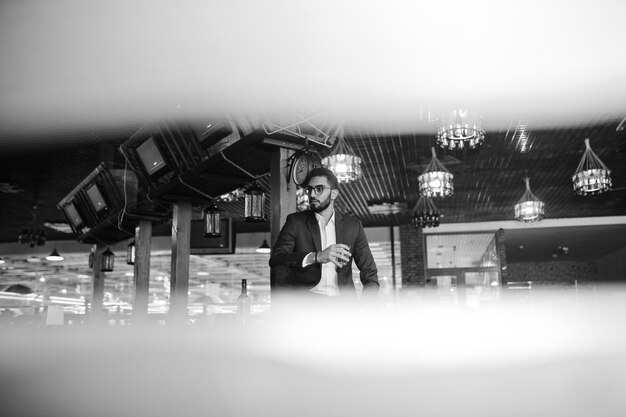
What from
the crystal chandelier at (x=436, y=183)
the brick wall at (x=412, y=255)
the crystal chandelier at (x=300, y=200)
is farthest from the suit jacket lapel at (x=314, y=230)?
the brick wall at (x=412, y=255)

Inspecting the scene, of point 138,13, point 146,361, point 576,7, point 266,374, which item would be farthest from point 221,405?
point 576,7

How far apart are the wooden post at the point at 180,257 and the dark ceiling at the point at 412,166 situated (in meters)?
2.13

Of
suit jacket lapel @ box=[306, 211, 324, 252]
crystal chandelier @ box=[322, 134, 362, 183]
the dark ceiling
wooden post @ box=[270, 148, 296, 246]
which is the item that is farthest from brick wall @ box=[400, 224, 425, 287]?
suit jacket lapel @ box=[306, 211, 324, 252]

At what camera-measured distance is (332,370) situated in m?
1.38

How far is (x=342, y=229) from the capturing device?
7.48 ft

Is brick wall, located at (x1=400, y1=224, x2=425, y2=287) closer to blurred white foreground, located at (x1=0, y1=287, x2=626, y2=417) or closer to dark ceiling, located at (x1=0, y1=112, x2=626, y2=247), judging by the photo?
dark ceiling, located at (x1=0, y1=112, x2=626, y2=247)

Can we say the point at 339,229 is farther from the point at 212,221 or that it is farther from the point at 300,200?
the point at 212,221

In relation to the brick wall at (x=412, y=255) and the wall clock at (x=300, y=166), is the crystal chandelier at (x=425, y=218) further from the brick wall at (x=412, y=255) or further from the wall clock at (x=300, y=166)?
the wall clock at (x=300, y=166)

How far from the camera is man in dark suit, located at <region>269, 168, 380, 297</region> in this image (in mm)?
2082

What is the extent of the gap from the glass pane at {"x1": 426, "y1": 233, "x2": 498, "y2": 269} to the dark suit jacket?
11315 millimetres

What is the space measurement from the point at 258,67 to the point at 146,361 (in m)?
3.38

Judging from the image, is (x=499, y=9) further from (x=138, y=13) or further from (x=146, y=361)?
(x=146, y=361)

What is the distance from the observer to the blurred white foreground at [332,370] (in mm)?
1278

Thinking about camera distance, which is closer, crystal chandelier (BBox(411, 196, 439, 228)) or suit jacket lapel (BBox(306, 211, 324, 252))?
suit jacket lapel (BBox(306, 211, 324, 252))
